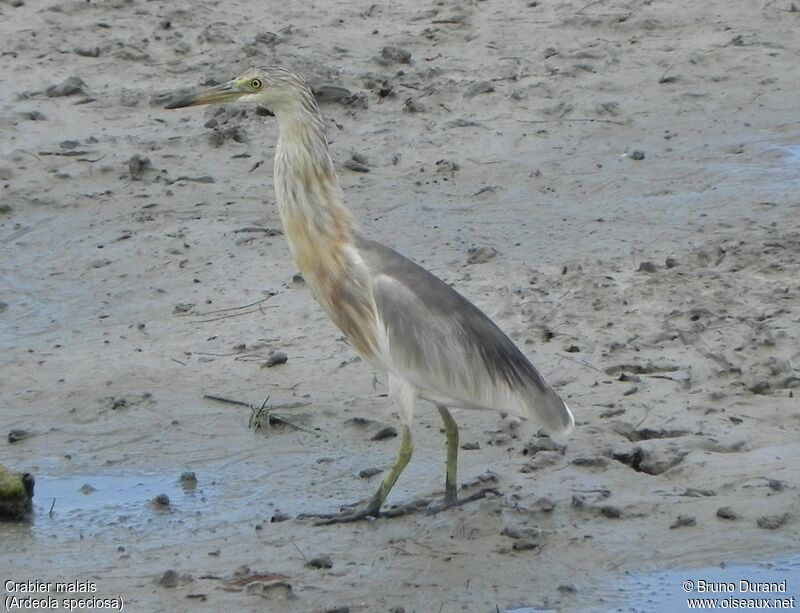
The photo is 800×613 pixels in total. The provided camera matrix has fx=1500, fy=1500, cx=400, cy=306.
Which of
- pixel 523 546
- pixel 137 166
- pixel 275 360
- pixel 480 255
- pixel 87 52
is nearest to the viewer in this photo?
pixel 523 546

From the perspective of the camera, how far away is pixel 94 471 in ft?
19.2

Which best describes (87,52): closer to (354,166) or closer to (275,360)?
(354,166)

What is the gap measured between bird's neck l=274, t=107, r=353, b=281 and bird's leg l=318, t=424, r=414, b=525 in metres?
0.70

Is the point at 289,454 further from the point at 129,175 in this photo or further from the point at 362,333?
the point at 129,175

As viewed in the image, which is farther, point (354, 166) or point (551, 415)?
point (354, 166)

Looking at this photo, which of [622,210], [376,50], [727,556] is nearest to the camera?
[727,556]

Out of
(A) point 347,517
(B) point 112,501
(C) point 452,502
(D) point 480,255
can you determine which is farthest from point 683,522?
(D) point 480,255

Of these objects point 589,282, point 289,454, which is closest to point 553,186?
point 589,282

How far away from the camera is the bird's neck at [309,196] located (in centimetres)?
554

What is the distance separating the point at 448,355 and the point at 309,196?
0.79 meters

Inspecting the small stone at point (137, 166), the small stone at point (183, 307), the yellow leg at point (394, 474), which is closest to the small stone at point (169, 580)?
the yellow leg at point (394, 474)

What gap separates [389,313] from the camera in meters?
5.42

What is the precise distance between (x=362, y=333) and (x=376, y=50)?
4.92 metres

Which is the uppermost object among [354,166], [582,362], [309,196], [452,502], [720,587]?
[309,196]
